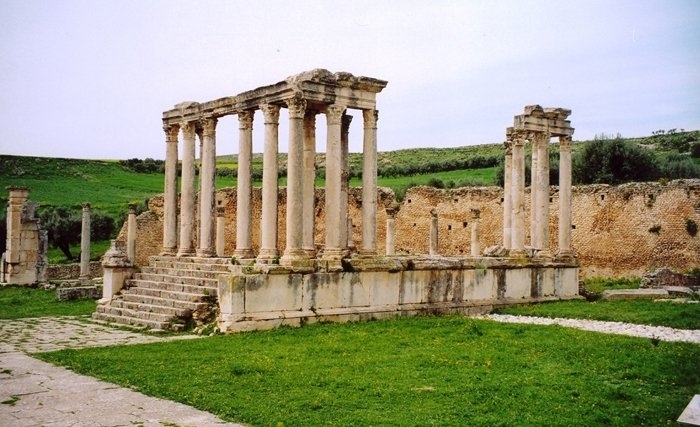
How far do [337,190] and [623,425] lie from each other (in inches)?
407

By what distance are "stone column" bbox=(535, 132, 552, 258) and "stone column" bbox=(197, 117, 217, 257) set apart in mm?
9623

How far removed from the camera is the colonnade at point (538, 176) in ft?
69.3

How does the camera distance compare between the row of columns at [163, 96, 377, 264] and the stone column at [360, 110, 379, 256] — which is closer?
the row of columns at [163, 96, 377, 264]

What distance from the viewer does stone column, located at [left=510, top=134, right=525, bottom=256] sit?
20859mm

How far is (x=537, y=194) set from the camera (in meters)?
21.8

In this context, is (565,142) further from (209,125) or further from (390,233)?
(209,125)

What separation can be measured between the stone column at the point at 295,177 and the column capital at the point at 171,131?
6.65 metres

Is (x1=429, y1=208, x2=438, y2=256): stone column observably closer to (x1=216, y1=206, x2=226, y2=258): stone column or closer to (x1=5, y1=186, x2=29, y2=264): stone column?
(x1=216, y1=206, x2=226, y2=258): stone column

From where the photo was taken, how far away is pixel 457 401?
346 inches

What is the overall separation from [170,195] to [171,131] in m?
1.99

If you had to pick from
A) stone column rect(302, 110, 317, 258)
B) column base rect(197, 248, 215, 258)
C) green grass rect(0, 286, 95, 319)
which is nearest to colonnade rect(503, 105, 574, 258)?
stone column rect(302, 110, 317, 258)

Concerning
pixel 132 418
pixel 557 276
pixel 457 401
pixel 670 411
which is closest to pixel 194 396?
pixel 132 418

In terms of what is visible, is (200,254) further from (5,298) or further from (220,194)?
(220,194)

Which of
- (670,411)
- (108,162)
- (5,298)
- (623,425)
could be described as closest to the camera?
(623,425)
